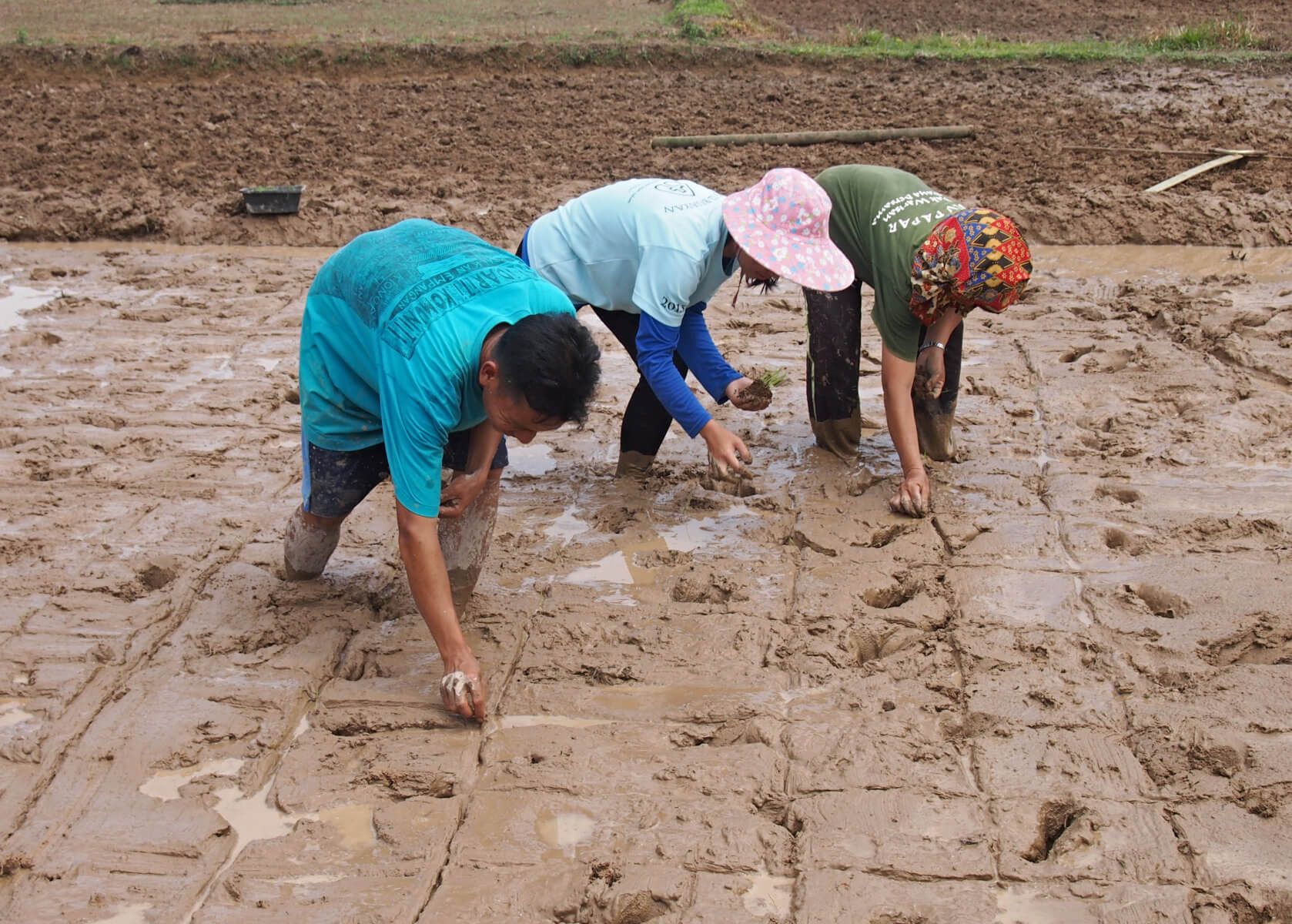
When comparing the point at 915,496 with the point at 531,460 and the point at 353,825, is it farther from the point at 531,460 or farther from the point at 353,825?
the point at 353,825

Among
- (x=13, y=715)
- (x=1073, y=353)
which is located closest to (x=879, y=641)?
(x=13, y=715)

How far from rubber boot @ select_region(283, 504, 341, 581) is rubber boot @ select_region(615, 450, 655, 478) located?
1175 mm

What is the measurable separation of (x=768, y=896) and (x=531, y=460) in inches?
94.0

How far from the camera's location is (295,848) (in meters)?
2.43

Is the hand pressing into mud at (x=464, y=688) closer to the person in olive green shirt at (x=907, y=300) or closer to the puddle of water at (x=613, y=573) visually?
the puddle of water at (x=613, y=573)

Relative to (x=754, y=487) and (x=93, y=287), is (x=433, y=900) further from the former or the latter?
(x=93, y=287)

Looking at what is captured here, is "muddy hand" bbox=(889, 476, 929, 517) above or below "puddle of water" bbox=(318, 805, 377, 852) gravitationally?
below

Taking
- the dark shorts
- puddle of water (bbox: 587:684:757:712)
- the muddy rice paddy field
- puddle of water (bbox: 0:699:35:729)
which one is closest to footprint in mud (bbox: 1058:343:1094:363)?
the muddy rice paddy field

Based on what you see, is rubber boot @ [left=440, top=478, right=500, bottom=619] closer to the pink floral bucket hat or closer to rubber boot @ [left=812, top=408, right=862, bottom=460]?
the pink floral bucket hat

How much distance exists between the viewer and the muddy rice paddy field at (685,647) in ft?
7.68

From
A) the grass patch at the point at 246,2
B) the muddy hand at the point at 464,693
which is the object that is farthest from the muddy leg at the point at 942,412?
the grass patch at the point at 246,2

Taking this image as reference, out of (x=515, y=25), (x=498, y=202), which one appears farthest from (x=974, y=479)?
(x=515, y=25)

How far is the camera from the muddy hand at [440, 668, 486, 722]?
2633mm

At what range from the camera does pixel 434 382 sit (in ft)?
7.78
